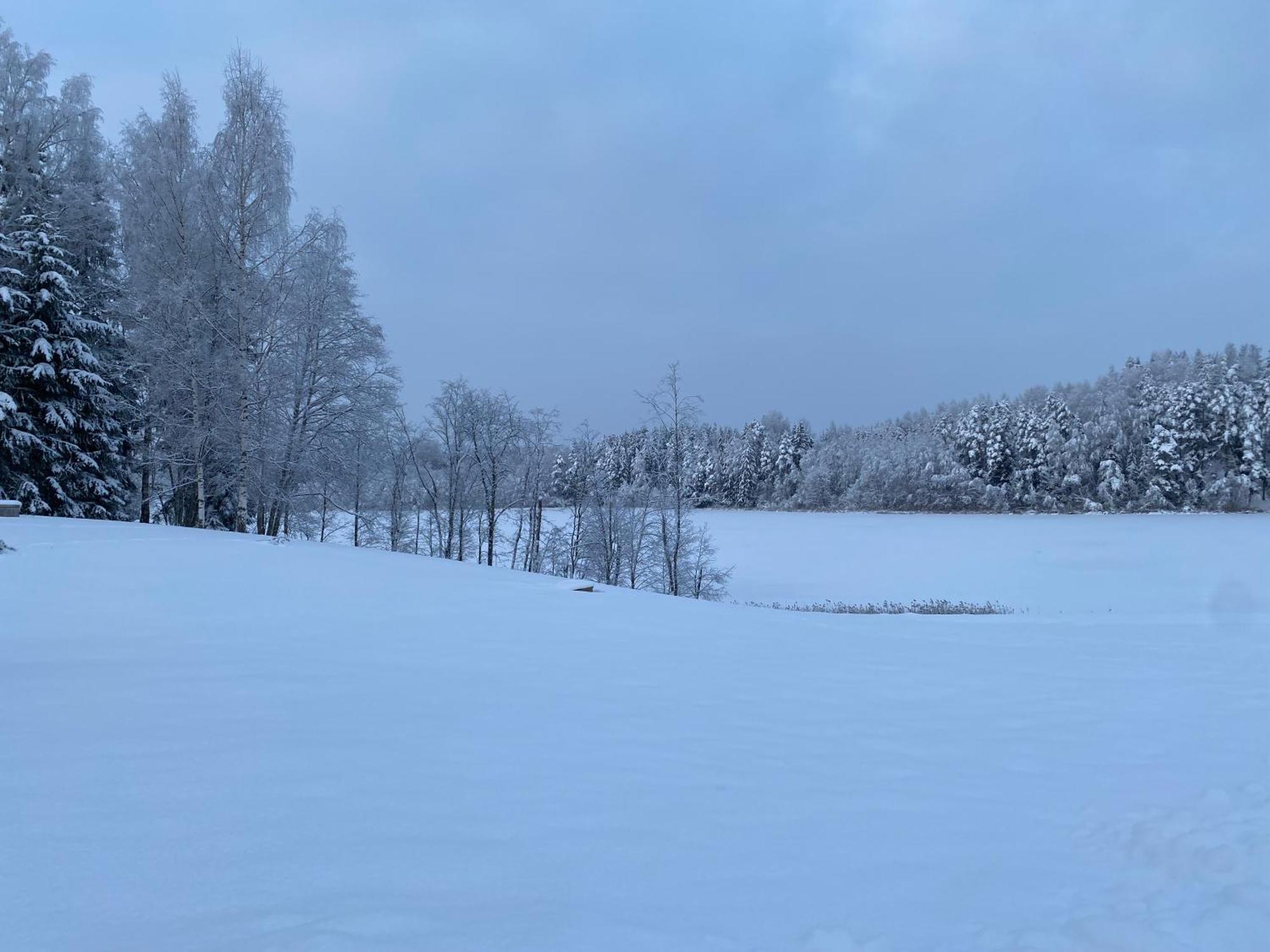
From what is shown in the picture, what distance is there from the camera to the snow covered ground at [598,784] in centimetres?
213

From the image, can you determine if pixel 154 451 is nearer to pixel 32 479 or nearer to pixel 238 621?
pixel 32 479

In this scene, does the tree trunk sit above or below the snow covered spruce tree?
below

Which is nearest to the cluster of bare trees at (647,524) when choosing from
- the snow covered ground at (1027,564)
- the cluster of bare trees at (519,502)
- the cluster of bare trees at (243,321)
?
the cluster of bare trees at (519,502)

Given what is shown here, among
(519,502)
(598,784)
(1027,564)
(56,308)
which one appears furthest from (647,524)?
(598,784)

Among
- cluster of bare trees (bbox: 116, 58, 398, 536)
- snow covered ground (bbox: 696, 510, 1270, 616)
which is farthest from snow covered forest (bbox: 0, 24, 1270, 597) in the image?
snow covered ground (bbox: 696, 510, 1270, 616)

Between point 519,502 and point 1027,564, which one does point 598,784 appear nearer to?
point 519,502

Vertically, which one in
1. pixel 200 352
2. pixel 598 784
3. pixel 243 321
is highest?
pixel 243 321

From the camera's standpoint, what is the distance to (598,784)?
10.3ft

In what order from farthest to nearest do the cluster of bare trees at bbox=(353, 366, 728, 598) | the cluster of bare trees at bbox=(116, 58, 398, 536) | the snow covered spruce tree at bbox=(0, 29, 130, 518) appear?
the cluster of bare trees at bbox=(353, 366, 728, 598) → the snow covered spruce tree at bbox=(0, 29, 130, 518) → the cluster of bare trees at bbox=(116, 58, 398, 536)

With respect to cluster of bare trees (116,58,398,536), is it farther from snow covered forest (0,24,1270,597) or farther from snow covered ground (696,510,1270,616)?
snow covered ground (696,510,1270,616)

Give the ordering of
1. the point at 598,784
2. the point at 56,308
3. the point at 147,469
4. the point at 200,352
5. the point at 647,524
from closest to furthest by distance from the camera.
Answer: the point at 598,784
the point at 200,352
the point at 56,308
the point at 147,469
the point at 647,524

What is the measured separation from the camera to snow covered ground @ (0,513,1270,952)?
213 cm

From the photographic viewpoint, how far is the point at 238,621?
6.18 meters

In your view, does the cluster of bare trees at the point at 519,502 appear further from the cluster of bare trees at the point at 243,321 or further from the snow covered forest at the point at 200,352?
the cluster of bare trees at the point at 243,321
